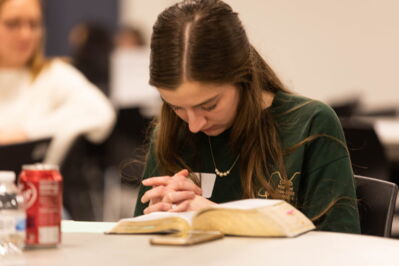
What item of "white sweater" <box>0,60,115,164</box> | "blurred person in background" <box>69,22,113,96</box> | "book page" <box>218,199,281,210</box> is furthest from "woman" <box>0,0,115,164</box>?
"blurred person in background" <box>69,22,113,96</box>

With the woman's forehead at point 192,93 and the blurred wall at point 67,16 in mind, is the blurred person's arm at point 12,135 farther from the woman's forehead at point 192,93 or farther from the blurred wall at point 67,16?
the blurred wall at point 67,16

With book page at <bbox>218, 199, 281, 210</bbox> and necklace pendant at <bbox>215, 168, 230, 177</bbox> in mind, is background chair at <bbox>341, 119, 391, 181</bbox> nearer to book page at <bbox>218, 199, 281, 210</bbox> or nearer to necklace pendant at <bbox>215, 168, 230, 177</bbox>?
necklace pendant at <bbox>215, 168, 230, 177</bbox>

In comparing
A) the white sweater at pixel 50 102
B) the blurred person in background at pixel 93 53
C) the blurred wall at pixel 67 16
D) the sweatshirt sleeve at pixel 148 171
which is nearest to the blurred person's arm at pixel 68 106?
the white sweater at pixel 50 102

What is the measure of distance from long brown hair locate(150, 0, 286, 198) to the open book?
0.35 meters

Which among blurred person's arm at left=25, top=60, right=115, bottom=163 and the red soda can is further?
blurred person's arm at left=25, top=60, right=115, bottom=163

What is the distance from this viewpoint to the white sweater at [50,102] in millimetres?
4047

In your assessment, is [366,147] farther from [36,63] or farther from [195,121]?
[36,63]

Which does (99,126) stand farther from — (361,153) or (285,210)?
(285,210)

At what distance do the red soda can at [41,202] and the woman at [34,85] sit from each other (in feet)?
8.06

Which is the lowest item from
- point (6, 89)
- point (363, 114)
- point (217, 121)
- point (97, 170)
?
point (97, 170)

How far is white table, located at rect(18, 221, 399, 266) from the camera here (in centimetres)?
147

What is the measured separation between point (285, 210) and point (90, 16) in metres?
7.94

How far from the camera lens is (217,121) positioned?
2131 mm

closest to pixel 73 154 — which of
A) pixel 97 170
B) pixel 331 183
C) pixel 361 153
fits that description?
pixel 361 153
